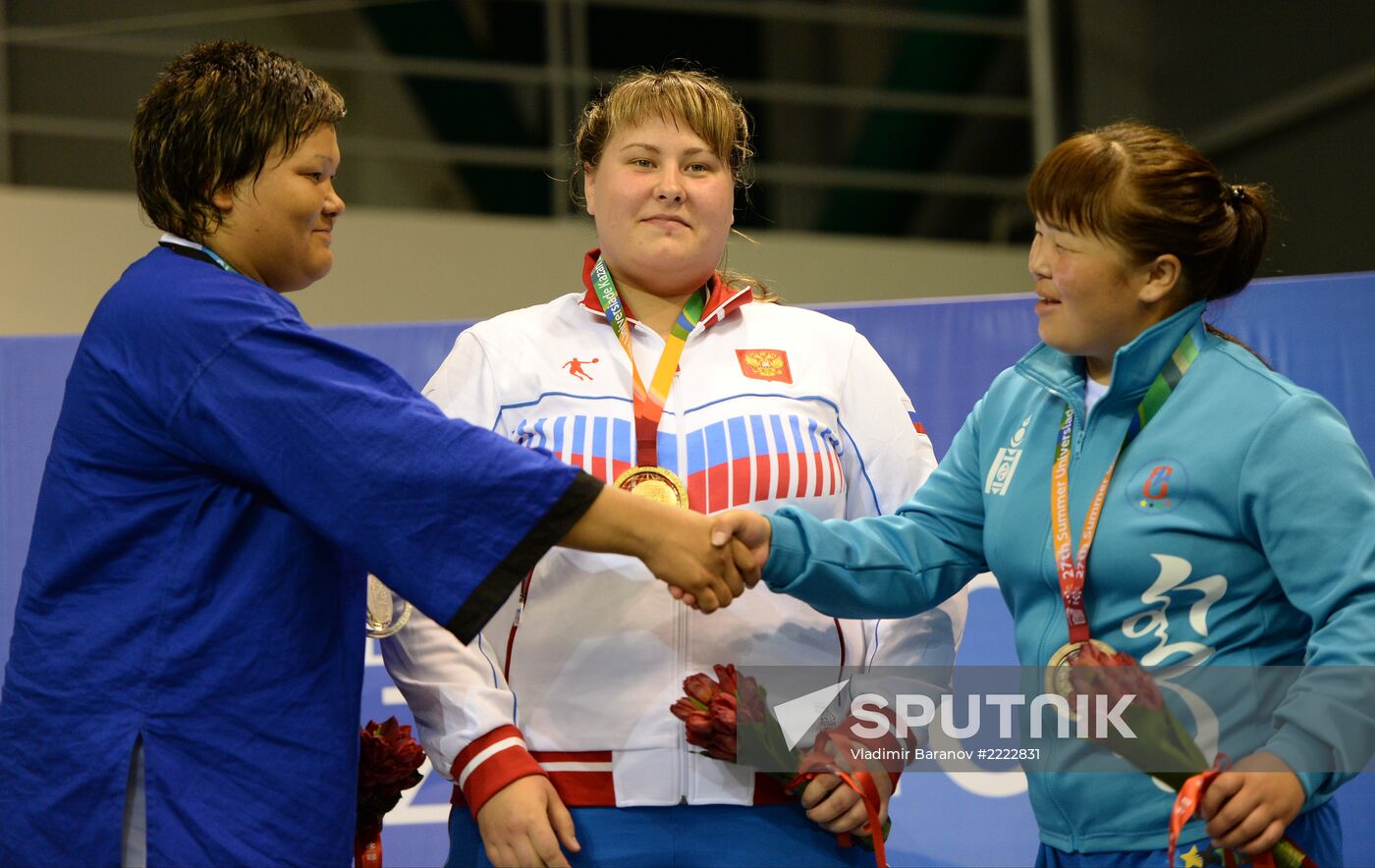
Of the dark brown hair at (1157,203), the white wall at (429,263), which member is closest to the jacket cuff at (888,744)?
the dark brown hair at (1157,203)

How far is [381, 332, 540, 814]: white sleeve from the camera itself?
201 centimetres

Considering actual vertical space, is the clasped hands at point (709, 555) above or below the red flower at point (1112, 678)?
above

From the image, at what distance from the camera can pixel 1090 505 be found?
1835mm

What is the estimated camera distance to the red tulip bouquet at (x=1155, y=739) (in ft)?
5.37

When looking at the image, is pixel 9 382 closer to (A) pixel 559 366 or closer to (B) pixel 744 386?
(A) pixel 559 366

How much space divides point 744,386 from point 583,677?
1.62 ft

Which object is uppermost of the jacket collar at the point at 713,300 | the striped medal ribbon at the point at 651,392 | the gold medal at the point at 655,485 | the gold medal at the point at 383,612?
the jacket collar at the point at 713,300

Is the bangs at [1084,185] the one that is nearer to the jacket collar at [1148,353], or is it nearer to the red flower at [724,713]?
the jacket collar at [1148,353]

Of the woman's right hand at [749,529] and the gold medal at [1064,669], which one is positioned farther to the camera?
the woman's right hand at [749,529]

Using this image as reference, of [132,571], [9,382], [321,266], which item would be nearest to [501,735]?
[132,571]

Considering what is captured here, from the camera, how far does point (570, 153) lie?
2.63 metres

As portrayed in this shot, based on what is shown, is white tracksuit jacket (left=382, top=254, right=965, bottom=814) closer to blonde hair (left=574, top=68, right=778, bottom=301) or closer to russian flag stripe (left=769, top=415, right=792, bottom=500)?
russian flag stripe (left=769, top=415, right=792, bottom=500)

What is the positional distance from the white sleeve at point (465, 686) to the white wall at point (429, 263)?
8.67ft

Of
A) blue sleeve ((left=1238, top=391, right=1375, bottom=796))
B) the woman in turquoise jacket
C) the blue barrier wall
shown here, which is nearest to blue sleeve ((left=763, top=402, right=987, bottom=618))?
the woman in turquoise jacket
